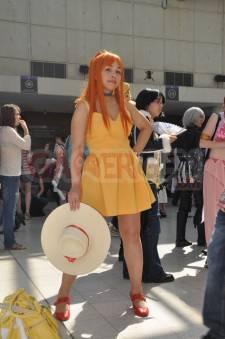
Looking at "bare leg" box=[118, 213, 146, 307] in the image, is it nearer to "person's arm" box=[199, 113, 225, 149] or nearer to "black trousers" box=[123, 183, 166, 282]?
"black trousers" box=[123, 183, 166, 282]

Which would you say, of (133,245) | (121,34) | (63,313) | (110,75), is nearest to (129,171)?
(133,245)

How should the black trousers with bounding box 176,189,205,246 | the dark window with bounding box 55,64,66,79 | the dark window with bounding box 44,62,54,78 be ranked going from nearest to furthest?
the black trousers with bounding box 176,189,205,246, the dark window with bounding box 44,62,54,78, the dark window with bounding box 55,64,66,79

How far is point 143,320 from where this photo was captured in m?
2.98

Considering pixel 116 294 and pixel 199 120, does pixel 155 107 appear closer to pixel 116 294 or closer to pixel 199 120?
pixel 199 120

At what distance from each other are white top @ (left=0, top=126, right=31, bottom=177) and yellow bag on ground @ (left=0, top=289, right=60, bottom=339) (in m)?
2.81

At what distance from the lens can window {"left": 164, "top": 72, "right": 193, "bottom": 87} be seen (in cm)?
1569

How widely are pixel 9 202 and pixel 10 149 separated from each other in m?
0.63

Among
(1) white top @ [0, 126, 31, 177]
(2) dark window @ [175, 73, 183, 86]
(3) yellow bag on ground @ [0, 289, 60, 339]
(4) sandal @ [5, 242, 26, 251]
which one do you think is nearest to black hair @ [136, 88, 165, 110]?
(1) white top @ [0, 126, 31, 177]

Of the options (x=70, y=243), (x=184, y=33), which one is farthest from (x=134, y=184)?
(x=184, y=33)

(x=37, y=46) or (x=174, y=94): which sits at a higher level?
(x=37, y=46)

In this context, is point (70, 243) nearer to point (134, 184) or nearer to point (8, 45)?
point (134, 184)

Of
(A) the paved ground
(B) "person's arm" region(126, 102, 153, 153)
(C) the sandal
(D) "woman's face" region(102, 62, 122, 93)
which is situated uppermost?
(D) "woman's face" region(102, 62, 122, 93)

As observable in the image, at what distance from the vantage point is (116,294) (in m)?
3.56

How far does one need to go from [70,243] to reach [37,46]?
12.3m
